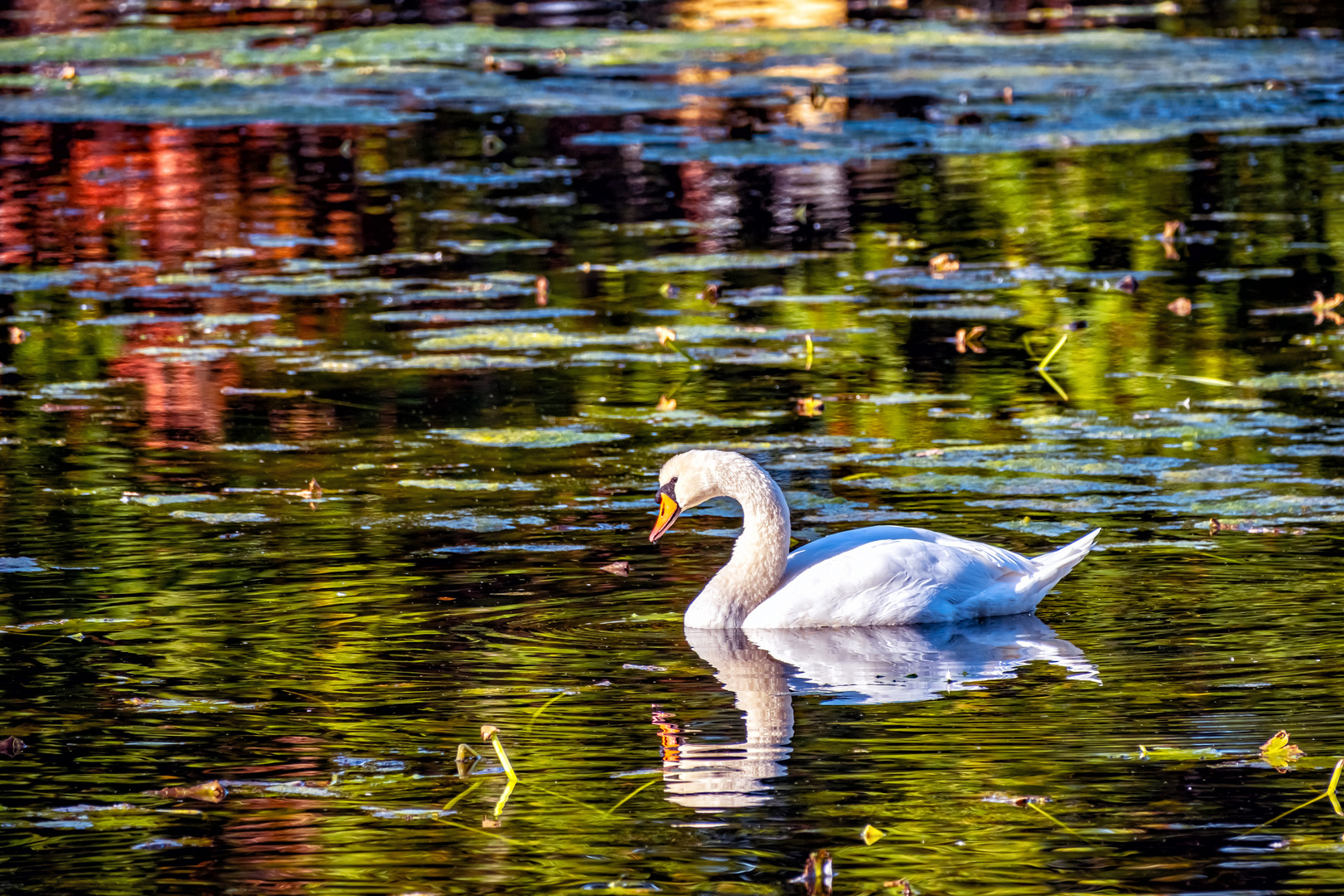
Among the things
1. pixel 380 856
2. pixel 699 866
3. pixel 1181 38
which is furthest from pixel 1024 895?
pixel 1181 38

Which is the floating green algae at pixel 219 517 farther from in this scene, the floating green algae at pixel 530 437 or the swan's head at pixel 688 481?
the swan's head at pixel 688 481

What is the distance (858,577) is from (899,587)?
15cm

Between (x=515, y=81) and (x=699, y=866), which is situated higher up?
(x=515, y=81)

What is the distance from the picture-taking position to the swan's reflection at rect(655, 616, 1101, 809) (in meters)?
6.33

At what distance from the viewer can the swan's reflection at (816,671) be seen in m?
6.33

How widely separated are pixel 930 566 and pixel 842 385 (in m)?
3.69

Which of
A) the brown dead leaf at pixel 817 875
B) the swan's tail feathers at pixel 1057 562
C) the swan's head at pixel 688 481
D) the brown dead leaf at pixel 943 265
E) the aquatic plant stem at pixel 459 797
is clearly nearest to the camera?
the brown dead leaf at pixel 817 875

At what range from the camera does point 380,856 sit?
18.8 ft

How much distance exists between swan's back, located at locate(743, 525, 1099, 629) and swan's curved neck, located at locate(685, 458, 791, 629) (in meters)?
0.07

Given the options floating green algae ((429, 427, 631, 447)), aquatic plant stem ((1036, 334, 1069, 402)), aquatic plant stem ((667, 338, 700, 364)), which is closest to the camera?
floating green algae ((429, 427, 631, 447))

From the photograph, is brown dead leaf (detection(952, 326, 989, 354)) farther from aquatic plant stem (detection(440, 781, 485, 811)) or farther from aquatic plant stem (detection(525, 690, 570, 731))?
aquatic plant stem (detection(440, 781, 485, 811))

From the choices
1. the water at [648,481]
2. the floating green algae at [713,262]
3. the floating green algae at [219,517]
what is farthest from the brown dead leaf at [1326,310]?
the floating green algae at [219,517]

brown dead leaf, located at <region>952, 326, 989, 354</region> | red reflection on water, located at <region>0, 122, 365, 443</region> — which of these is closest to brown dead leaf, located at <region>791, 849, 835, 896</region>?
red reflection on water, located at <region>0, 122, 365, 443</region>

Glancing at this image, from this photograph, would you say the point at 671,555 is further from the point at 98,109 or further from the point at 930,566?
the point at 98,109
